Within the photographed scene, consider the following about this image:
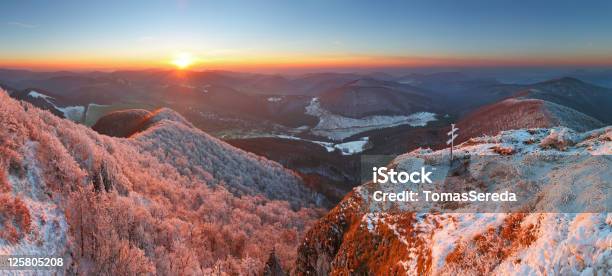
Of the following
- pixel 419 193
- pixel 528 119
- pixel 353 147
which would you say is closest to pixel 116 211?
pixel 419 193

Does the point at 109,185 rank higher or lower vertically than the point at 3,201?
lower

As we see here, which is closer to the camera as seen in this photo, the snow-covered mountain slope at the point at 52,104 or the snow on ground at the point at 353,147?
the snow-covered mountain slope at the point at 52,104

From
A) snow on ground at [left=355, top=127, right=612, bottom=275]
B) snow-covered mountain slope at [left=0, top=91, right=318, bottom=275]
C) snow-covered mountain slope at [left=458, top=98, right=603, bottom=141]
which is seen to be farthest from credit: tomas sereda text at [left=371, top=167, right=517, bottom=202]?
snow-covered mountain slope at [left=458, top=98, right=603, bottom=141]

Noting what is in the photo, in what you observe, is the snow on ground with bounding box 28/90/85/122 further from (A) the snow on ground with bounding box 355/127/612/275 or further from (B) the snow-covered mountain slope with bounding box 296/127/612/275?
(A) the snow on ground with bounding box 355/127/612/275

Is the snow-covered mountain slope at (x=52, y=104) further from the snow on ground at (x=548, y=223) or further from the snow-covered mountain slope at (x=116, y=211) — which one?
the snow on ground at (x=548, y=223)

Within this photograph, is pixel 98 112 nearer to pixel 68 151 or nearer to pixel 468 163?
pixel 68 151

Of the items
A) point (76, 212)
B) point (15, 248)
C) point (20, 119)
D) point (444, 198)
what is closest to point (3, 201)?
point (15, 248)

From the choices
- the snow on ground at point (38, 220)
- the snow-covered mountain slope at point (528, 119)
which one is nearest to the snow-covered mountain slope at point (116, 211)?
the snow on ground at point (38, 220)
